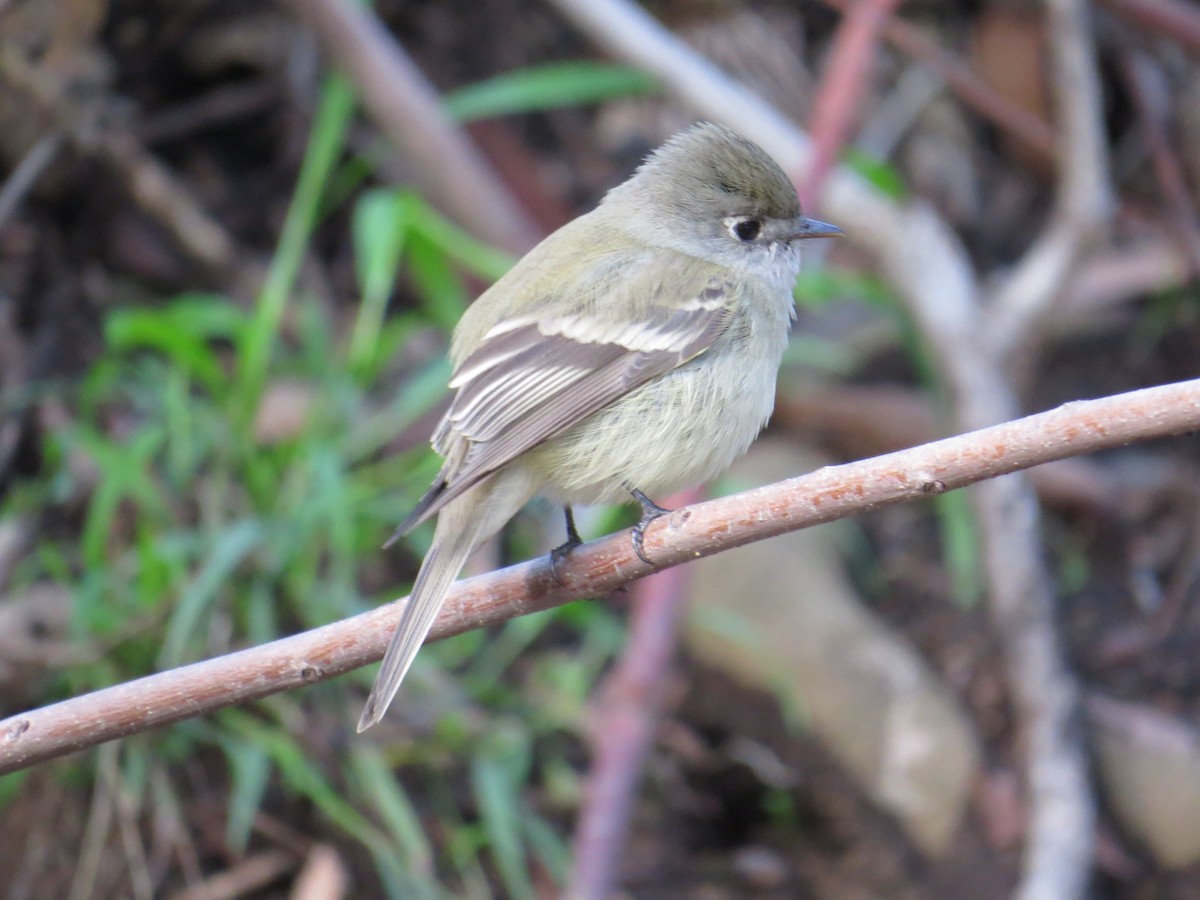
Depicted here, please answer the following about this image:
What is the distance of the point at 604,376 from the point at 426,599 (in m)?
0.63

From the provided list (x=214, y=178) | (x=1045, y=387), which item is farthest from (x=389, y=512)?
(x=1045, y=387)

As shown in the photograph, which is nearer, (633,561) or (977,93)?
(633,561)

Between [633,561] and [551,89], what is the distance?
273 cm

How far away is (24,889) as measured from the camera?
11.5 feet

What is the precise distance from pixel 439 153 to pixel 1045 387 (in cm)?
247

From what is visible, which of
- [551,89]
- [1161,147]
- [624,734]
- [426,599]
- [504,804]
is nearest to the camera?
[426,599]

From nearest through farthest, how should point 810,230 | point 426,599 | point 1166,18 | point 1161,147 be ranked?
point 426,599 < point 810,230 < point 1166,18 < point 1161,147

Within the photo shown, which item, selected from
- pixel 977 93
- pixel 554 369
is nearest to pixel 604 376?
pixel 554 369

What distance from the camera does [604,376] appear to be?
2.64 metres

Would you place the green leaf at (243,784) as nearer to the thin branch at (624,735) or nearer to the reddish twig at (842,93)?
the thin branch at (624,735)

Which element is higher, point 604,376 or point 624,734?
point 604,376

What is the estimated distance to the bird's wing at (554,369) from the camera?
2.54 metres

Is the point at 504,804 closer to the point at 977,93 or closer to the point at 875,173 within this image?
the point at 875,173

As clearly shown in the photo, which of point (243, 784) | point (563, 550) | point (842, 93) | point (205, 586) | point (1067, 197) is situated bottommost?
point (243, 784)
